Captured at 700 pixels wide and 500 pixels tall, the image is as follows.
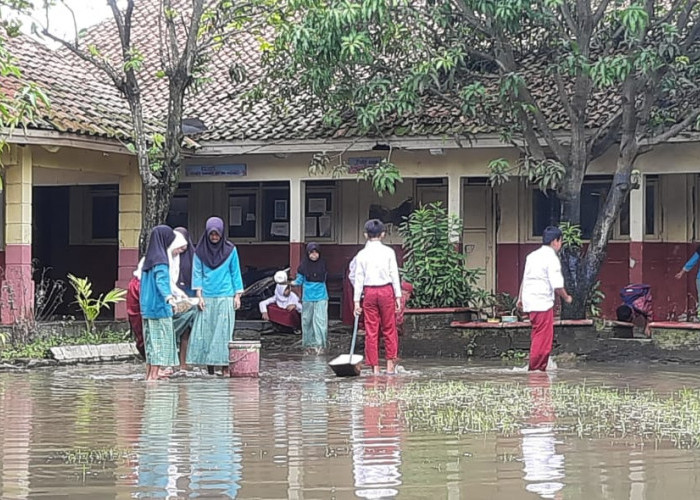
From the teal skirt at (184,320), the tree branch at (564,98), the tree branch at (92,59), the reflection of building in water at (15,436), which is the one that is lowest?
the reflection of building in water at (15,436)

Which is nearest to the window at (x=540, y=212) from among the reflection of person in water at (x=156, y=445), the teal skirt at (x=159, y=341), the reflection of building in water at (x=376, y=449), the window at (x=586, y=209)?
the window at (x=586, y=209)

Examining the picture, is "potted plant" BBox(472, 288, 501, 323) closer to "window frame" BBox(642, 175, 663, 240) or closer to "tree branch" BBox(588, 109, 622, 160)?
"tree branch" BBox(588, 109, 622, 160)

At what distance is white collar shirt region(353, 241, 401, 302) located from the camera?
13.7m

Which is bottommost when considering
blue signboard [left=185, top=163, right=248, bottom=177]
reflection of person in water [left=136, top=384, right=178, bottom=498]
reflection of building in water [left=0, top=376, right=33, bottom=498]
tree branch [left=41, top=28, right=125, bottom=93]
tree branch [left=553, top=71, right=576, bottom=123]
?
reflection of building in water [left=0, top=376, right=33, bottom=498]

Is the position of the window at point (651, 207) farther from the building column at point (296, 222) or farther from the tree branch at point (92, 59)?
the tree branch at point (92, 59)

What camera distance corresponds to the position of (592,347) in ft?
53.7

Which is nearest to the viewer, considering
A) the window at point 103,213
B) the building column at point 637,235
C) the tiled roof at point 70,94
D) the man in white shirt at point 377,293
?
the man in white shirt at point 377,293

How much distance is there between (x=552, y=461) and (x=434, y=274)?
1044cm

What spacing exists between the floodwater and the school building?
7.64 m

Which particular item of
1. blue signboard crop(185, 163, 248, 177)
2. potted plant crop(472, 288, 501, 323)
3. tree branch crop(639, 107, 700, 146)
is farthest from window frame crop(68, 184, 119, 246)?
tree branch crop(639, 107, 700, 146)

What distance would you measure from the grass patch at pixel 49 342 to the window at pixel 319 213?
5.52 m

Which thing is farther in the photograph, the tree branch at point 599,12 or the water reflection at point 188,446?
the tree branch at point 599,12

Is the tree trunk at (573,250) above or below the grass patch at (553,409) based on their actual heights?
above

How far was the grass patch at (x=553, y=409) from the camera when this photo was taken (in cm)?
→ 853
